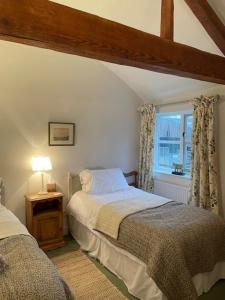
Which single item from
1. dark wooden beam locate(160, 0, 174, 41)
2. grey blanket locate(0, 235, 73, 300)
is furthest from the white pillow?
dark wooden beam locate(160, 0, 174, 41)

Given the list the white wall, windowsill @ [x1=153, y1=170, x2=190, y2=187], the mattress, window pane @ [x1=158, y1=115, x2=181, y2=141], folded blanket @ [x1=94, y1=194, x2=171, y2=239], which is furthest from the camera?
window pane @ [x1=158, y1=115, x2=181, y2=141]

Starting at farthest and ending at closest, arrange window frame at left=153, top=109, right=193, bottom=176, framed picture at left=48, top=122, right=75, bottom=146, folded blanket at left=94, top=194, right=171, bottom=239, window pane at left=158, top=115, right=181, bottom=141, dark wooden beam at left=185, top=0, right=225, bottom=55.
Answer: window pane at left=158, top=115, right=181, bottom=141
window frame at left=153, top=109, right=193, bottom=176
framed picture at left=48, top=122, right=75, bottom=146
folded blanket at left=94, top=194, right=171, bottom=239
dark wooden beam at left=185, top=0, right=225, bottom=55

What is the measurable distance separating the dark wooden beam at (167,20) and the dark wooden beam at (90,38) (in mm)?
154

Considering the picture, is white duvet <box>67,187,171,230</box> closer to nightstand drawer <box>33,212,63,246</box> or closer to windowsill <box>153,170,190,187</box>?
nightstand drawer <box>33,212,63,246</box>

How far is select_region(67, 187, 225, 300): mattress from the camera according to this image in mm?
2109

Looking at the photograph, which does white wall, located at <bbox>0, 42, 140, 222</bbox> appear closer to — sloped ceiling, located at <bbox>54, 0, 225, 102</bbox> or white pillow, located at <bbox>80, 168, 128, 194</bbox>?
white pillow, located at <bbox>80, 168, 128, 194</bbox>

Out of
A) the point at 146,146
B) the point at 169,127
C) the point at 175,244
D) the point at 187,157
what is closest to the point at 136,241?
the point at 175,244

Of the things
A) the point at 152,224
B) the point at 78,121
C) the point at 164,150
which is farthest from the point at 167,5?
the point at 164,150

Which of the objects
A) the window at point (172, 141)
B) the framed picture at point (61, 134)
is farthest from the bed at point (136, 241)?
the window at point (172, 141)

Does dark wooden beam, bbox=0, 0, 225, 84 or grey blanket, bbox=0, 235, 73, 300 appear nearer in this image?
grey blanket, bbox=0, 235, 73, 300

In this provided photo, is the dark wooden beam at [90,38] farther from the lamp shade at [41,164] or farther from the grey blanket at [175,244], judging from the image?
the lamp shade at [41,164]

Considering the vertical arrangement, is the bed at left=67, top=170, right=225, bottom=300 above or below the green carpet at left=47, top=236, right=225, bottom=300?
above

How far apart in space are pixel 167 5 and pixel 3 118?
2274 mm

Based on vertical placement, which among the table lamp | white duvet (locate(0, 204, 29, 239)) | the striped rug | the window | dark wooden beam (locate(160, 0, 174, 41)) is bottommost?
the striped rug
